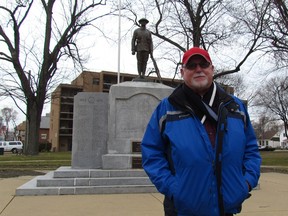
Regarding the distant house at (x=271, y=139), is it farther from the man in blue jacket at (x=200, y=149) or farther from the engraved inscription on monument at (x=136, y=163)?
the man in blue jacket at (x=200, y=149)

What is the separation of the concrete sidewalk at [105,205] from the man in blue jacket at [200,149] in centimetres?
352

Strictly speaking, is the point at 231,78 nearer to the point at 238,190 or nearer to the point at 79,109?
the point at 79,109

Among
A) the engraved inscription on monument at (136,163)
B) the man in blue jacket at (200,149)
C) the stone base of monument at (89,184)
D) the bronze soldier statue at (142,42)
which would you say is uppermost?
the bronze soldier statue at (142,42)

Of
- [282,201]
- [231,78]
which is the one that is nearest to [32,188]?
[282,201]

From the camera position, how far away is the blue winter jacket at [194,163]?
2557 millimetres

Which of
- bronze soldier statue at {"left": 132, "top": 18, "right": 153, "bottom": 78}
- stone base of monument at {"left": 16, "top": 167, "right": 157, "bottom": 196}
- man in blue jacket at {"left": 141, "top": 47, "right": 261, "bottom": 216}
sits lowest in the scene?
stone base of monument at {"left": 16, "top": 167, "right": 157, "bottom": 196}

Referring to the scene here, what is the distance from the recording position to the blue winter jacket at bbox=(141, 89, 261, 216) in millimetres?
2557

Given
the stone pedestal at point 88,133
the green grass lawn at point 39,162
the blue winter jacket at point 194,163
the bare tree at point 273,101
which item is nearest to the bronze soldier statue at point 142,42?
the stone pedestal at point 88,133

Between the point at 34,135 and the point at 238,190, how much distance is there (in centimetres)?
2734

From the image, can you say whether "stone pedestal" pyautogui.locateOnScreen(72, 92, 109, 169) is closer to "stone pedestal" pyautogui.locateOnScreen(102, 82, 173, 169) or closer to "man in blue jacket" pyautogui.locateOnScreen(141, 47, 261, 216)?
"stone pedestal" pyautogui.locateOnScreen(102, 82, 173, 169)

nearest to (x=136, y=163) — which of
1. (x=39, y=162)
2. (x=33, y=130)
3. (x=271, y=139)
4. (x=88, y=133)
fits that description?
(x=88, y=133)

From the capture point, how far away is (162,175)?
2699 millimetres

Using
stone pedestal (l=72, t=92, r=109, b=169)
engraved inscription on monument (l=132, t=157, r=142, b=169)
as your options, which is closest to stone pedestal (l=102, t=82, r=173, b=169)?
engraved inscription on monument (l=132, t=157, r=142, b=169)

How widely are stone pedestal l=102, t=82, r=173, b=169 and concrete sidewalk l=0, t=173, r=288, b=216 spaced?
2161mm
